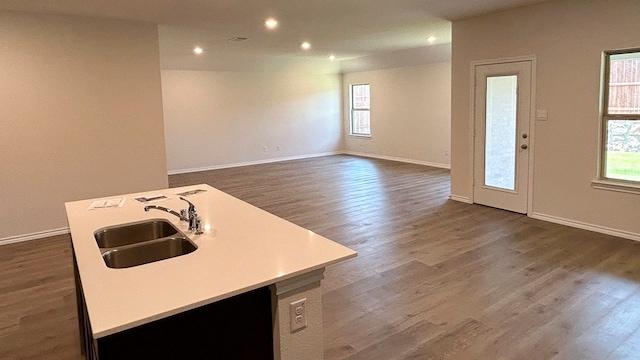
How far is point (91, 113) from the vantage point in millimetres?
5156

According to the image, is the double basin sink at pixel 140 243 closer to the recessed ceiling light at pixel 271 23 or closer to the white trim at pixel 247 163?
the recessed ceiling light at pixel 271 23

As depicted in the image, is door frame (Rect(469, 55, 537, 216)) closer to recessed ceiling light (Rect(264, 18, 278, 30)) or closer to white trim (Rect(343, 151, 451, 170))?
recessed ceiling light (Rect(264, 18, 278, 30))

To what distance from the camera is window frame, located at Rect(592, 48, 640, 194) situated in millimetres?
4371

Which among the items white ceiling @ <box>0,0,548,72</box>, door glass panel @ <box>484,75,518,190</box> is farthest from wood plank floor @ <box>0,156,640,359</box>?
white ceiling @ <box>0,0,548,72</box>

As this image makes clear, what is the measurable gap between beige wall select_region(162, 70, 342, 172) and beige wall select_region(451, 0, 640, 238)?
20.3ft

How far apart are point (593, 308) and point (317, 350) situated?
229cm

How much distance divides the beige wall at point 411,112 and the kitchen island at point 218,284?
768 centimetres

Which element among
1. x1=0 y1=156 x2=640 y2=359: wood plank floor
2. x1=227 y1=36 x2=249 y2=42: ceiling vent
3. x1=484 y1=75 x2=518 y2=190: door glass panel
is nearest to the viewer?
x1=0 y1=156 x2=640 y2=359: wood plank floor

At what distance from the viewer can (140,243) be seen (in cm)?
213

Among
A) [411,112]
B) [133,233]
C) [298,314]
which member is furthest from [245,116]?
[298,314]

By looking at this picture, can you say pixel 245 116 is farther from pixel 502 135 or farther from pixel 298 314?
pixel 298 314

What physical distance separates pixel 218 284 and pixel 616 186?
14.7 ft

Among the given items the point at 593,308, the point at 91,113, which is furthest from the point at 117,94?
the point at 593,308

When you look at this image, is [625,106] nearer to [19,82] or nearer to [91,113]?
[91,113]
